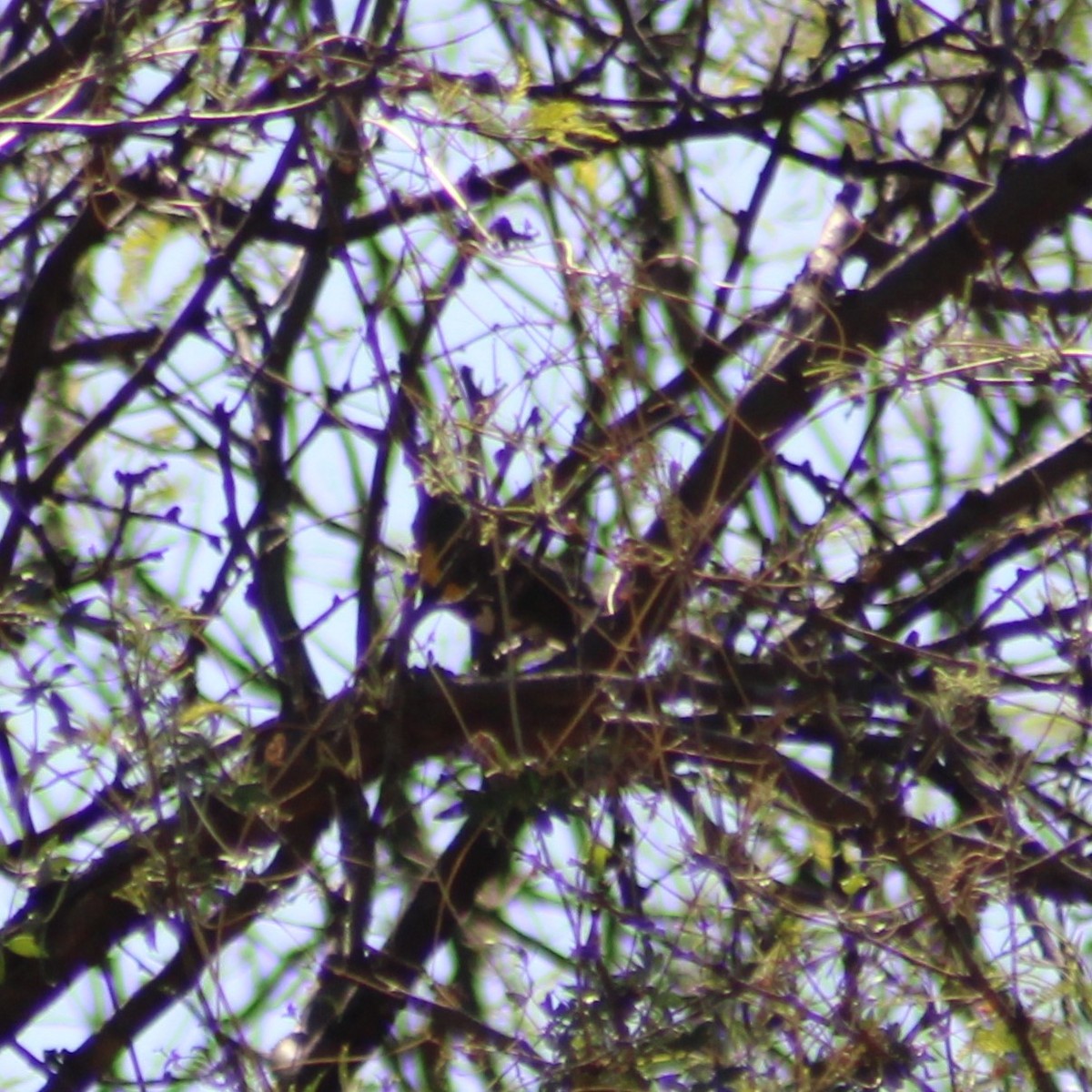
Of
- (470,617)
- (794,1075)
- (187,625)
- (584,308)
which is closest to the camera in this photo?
(794,1075)

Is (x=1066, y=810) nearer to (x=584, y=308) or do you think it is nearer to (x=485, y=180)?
(x=584, y=308)

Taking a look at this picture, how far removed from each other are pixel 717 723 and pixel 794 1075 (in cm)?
47

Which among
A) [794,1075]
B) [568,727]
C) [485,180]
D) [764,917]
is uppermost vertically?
[485,180]

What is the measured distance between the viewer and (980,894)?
239 cm

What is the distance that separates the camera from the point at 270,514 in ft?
9.95

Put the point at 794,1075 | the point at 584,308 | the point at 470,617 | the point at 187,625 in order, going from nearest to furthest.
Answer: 1. the point at 794,1075
2. the point at 584,308
3. the point at 187,625
4. the point at 470,617

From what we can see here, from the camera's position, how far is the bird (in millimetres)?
2631

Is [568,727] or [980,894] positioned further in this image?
Answer: [568,727]

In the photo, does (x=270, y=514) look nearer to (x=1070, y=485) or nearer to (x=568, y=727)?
(x=568, y=727)

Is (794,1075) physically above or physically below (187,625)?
below

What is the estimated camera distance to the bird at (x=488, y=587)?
263cm

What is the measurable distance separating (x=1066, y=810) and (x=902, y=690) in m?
0.23

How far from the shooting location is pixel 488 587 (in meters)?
2.81

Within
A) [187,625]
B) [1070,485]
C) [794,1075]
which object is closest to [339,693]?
[187,625]
